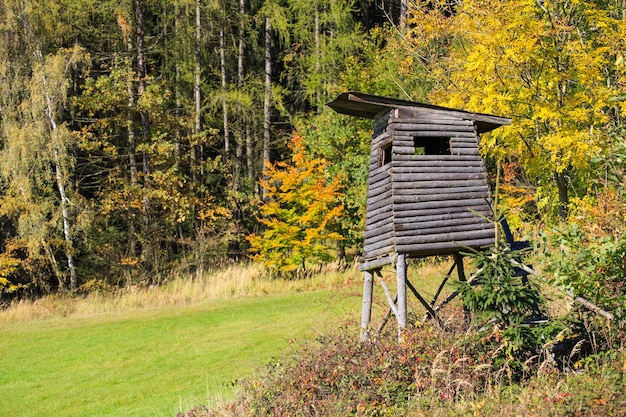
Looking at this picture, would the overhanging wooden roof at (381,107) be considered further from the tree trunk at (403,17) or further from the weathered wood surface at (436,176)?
the tree trunk at (403,17)

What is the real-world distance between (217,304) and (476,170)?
1044cm

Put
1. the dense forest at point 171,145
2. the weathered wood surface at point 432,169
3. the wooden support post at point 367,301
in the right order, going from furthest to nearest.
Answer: the dense forest at point 171,145 → the wooden support post at point 367,301 → the weathered wood surface at point 432,169

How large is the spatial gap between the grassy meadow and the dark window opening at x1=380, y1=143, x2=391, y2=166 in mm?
2502

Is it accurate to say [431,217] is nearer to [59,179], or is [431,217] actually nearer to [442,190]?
[442,190]

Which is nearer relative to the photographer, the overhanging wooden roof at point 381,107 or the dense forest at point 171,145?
the overhanging wooden roof at point 381,107

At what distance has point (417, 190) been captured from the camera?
31.3ft

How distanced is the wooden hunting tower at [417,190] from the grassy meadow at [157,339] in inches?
59.9

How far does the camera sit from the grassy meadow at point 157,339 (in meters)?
10.8

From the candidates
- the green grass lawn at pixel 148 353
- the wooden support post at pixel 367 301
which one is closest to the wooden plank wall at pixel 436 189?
the wooden support post at pixel 367 301

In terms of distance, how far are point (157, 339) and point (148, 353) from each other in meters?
1.03

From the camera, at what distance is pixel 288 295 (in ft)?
63.2

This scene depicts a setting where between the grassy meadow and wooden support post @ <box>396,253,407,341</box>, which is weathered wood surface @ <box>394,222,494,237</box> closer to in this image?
wooden support post @ <box>396,253,407,341</box>

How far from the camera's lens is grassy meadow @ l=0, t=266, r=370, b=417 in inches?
425

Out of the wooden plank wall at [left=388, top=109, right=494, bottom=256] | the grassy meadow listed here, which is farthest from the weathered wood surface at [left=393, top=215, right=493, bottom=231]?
the grassy meadow
